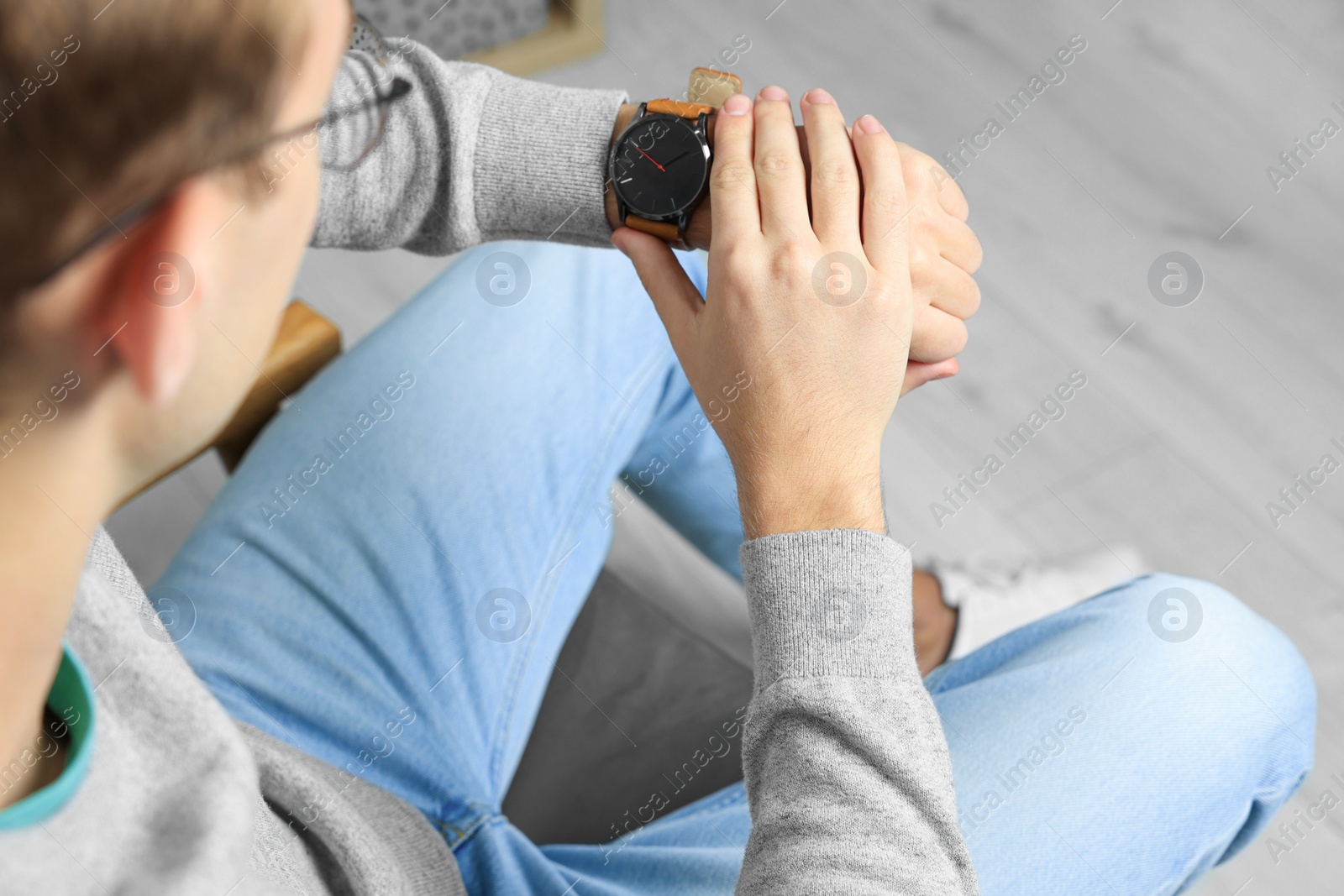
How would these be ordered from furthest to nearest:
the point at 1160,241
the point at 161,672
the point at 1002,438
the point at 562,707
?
the point at 1160,241, the point at 1002,438, the point at 562,707, the point at 161,672

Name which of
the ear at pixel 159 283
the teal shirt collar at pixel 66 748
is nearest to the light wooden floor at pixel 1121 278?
the teal shirt collar at pixel 66 748

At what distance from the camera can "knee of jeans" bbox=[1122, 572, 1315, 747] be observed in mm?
749

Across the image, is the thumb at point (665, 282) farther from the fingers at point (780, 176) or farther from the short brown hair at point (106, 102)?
the short brown hair at point (106, 102)

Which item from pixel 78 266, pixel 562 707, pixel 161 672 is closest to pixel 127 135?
pixel 78 266

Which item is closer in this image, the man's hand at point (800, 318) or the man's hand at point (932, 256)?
the man's hand at point (800, 318)

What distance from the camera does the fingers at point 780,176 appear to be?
644mm

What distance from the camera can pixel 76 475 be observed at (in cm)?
36

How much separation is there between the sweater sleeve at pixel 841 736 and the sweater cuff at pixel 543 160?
0.32 metres

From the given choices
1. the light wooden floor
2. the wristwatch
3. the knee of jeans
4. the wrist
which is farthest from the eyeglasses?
the light wooden floor

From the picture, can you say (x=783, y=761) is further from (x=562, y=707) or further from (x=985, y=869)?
(x=562, y=707)

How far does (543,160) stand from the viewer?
757mm

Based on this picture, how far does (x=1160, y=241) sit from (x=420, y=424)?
116 cm

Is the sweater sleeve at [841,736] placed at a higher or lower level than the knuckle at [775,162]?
lower

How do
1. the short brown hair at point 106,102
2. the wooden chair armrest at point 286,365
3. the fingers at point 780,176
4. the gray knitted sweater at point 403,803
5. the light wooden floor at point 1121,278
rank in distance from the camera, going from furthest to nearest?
the light wooden floor at point 1121,278 < the wooden chair armrest at point 286,365 < the fingers at point 780,176 < the gray knitted sweater at point 403,803 < the short brown hair at point 106,102
